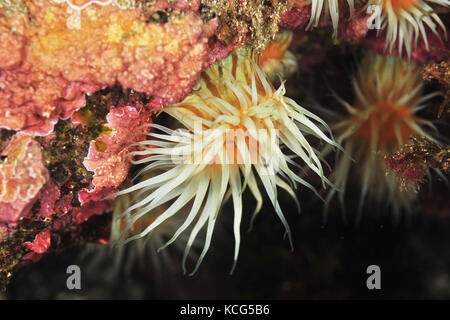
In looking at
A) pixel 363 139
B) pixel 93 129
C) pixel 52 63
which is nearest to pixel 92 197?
pixel 93 129

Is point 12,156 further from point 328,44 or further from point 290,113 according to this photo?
point 328,44

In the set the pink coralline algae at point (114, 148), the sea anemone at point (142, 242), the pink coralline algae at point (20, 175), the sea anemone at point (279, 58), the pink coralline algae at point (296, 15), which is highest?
the pink coralline algae at point (296, 15)

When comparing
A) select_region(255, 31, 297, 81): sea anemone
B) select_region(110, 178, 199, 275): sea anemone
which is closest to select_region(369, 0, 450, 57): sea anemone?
select_region(255, 31, 297, 81): sea anemone

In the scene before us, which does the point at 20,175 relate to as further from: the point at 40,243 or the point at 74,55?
the point at 40,243

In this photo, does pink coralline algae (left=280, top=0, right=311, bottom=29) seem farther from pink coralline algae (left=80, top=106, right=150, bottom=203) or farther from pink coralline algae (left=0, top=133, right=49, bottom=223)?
pink coralline algae (left=0, top=133, right=49, bottom=223)

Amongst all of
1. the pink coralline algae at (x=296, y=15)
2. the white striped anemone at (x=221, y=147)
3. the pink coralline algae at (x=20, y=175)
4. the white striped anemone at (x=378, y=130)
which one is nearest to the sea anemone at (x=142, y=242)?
the white striped anemone at (x=221, y=147)

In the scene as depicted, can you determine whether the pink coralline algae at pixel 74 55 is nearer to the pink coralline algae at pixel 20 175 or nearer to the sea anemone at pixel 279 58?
the pink coralline algae at pixel 20 175
